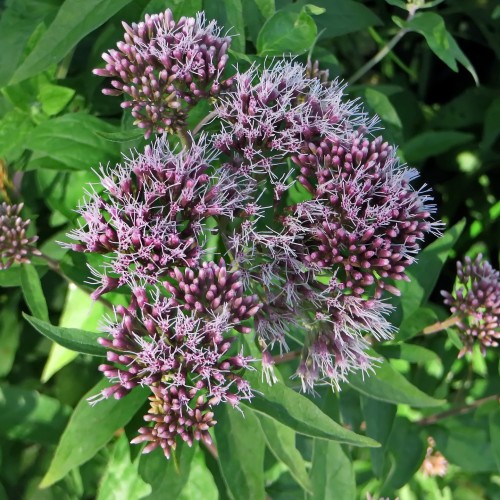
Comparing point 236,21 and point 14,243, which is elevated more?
point 236,21

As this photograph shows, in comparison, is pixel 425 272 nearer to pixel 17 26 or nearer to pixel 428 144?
pixel 428 144

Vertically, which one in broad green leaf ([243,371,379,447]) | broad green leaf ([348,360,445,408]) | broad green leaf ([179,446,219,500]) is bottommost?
broad green leaf ([179,446,219,500])

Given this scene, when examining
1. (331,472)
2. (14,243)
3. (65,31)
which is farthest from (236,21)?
(331,472)

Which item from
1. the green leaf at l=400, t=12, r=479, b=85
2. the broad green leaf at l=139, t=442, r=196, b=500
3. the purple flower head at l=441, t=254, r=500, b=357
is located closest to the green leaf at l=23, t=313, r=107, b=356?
the broad green leaf at l=139, t=442, r=196, b=500

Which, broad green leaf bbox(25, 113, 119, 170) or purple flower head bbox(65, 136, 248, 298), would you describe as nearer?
purple flower head bbox(65, 136, 248, 298)

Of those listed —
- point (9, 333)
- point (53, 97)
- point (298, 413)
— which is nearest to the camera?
point (298, 413)

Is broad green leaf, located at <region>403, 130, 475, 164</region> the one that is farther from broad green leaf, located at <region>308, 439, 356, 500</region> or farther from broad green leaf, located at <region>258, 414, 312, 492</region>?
broad green leaf, located at <region>258, 414, 312, 492</region>

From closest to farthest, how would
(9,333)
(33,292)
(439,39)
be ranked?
1. (33,292)
2. (439,39)
3. (9,333)
